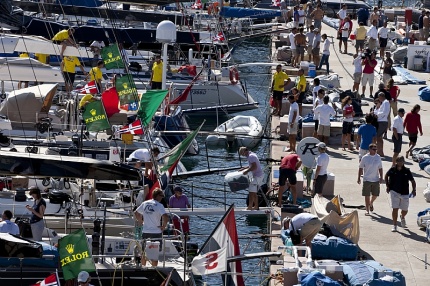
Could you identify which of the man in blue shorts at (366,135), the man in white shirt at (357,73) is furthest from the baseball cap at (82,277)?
the man in white shirt at (357,73)

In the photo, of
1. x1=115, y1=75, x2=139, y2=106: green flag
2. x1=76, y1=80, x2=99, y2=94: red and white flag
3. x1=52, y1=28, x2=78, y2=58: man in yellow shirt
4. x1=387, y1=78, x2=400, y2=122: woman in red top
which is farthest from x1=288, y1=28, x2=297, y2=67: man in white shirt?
x1=115, y1=75, x2=139, y2=106: green flag

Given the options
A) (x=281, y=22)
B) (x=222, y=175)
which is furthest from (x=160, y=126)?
(x=281, y=22)

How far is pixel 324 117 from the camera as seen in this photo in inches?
1068

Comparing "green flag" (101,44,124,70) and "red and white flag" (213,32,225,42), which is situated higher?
"green flag" (101,44,124,70)

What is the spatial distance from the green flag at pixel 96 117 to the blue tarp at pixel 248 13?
905 inches

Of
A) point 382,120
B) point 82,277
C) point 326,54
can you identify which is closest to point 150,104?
point 382,120

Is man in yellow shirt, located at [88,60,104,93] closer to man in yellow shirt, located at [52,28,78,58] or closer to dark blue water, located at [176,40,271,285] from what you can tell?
man in yellow shirt, located at [52,28,78,58]

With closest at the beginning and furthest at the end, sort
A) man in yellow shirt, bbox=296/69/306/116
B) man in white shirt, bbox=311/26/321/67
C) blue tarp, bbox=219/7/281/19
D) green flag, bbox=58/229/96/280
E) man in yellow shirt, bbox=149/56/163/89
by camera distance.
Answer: green flag, bbox=58/229/96/280, man in yellow shirt, bbox=296/69/306/116, man in yellow shirt, bbox=149/56/163/89, man in white shirt, bbox=311/26/321/67, blue tarp, bbox=219/7/281/19

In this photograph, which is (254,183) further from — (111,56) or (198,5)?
(198,5)

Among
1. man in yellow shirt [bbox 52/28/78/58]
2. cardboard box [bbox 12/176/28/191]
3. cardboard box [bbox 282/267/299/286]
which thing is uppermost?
man in yellow shirt [bbox 52/28/78/58]

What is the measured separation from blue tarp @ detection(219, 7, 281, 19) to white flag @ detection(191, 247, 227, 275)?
30645mm

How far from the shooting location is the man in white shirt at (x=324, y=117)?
2711 cm

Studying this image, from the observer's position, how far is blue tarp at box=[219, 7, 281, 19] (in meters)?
47.3

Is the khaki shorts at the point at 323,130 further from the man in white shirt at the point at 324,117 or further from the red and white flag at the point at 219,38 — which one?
the red and white flag at the point at 219,38
